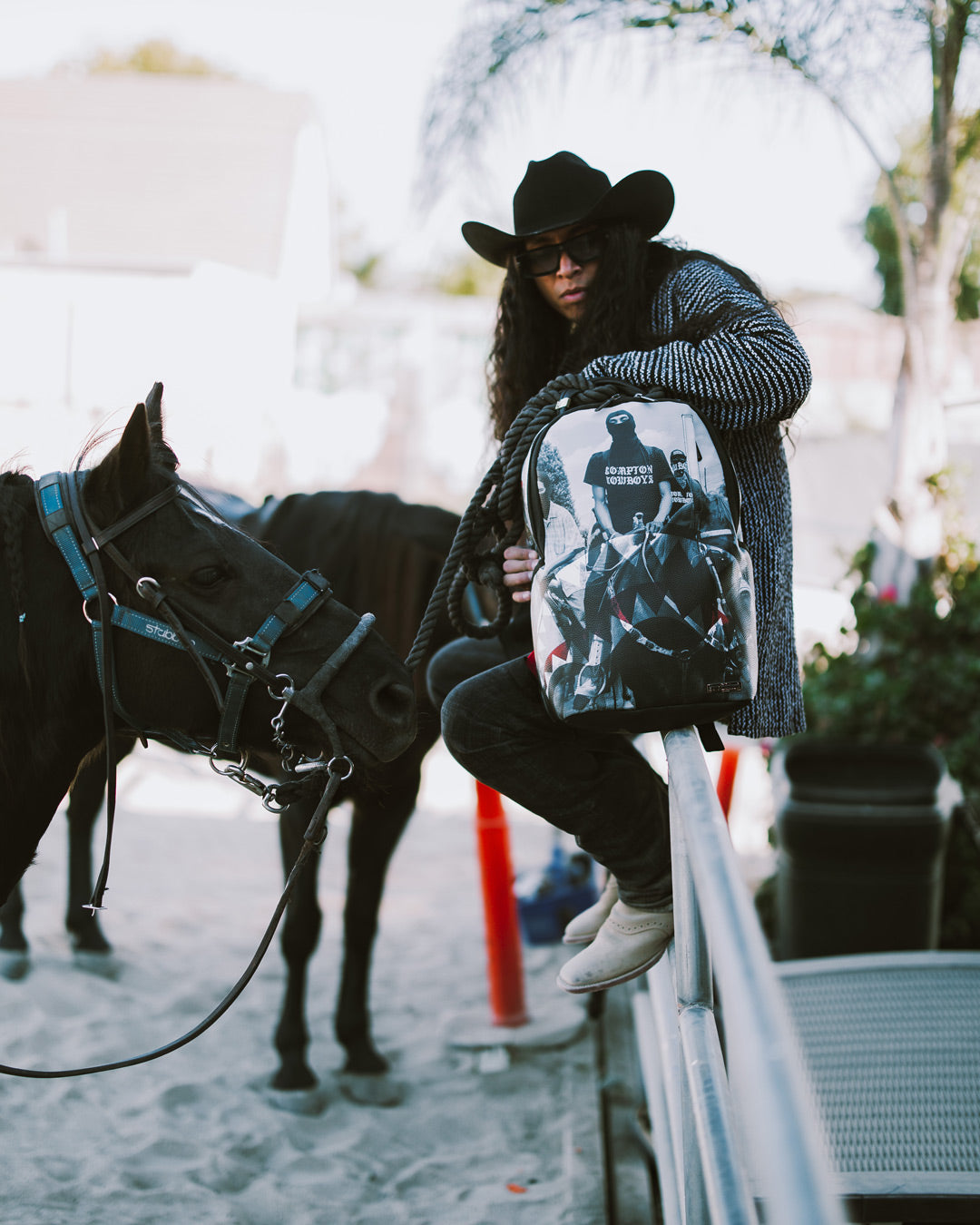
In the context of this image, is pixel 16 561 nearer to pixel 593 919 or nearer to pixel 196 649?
pixel 196 649

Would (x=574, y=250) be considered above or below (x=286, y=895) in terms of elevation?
above

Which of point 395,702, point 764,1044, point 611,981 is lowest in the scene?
point 611,981

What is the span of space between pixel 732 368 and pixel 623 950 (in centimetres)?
109

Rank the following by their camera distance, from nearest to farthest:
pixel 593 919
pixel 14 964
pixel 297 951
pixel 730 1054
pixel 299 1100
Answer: pixel 730 1054 → pixel 593 919 → pixel 299 1100 → pixel 297 951 → pixel 14 964

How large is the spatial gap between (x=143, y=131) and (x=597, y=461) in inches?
820

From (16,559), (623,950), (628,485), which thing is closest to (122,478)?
(16,559)

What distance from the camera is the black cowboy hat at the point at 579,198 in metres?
2.04

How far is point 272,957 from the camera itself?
4516mm

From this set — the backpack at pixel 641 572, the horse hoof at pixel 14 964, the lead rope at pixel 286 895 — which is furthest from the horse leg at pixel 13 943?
the backpack at pixel 641 572

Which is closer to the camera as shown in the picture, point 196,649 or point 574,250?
point 196,649

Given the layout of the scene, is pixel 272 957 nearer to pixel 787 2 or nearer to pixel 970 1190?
pixel 970 1190

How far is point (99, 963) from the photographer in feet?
13.9

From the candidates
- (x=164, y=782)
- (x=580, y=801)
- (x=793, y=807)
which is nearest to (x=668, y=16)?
(x=793, y=807)

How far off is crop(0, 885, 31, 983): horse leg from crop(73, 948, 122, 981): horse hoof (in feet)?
0.63
